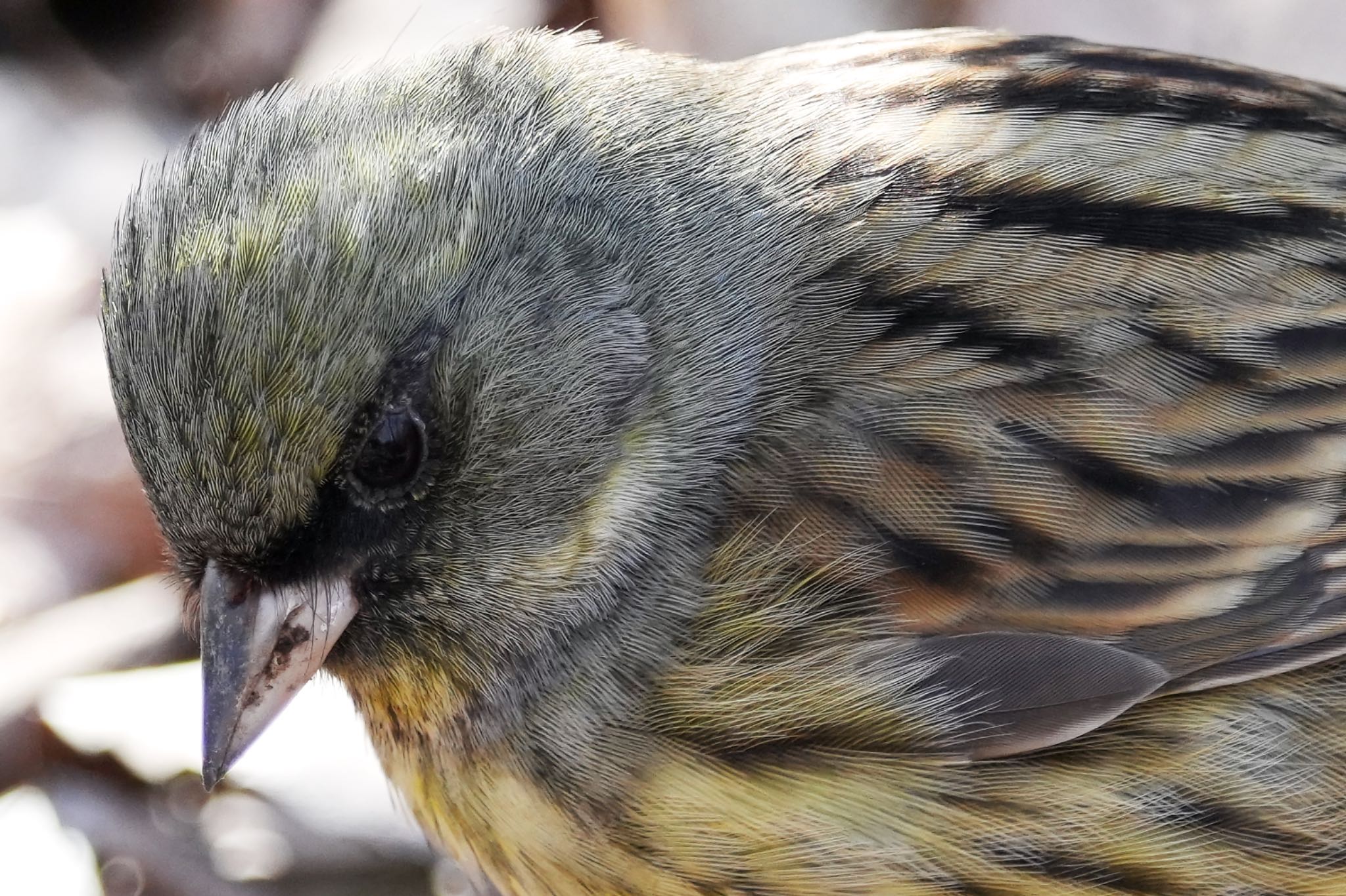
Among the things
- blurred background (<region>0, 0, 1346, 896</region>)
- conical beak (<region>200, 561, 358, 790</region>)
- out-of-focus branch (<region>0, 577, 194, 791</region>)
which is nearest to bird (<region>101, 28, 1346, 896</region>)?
conical beak (<region>200, 561, 358, 790</region>)

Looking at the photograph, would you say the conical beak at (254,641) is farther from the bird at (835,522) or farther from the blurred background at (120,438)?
the blurred background at (120,438)

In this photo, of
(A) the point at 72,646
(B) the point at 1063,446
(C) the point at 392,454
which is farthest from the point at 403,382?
(A) the point at 72,646

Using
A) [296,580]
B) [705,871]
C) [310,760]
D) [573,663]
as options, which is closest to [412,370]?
[296,580]

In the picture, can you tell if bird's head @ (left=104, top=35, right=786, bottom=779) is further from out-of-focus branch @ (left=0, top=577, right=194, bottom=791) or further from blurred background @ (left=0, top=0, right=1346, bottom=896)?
out-of-focus branch @ (left=0, top=577, right=194, bottom=791)

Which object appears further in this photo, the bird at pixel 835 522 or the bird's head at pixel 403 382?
the bird at pixel 835 522

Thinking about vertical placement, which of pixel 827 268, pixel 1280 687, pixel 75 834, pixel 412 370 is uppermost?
pixel 827 268

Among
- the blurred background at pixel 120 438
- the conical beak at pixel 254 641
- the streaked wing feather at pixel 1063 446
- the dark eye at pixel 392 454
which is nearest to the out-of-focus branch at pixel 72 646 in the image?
the blurred background at pixel 120 438

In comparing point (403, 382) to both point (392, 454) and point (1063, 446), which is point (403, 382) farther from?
point (1063, 446)

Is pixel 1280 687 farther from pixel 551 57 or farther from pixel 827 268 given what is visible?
pixel 551 57
